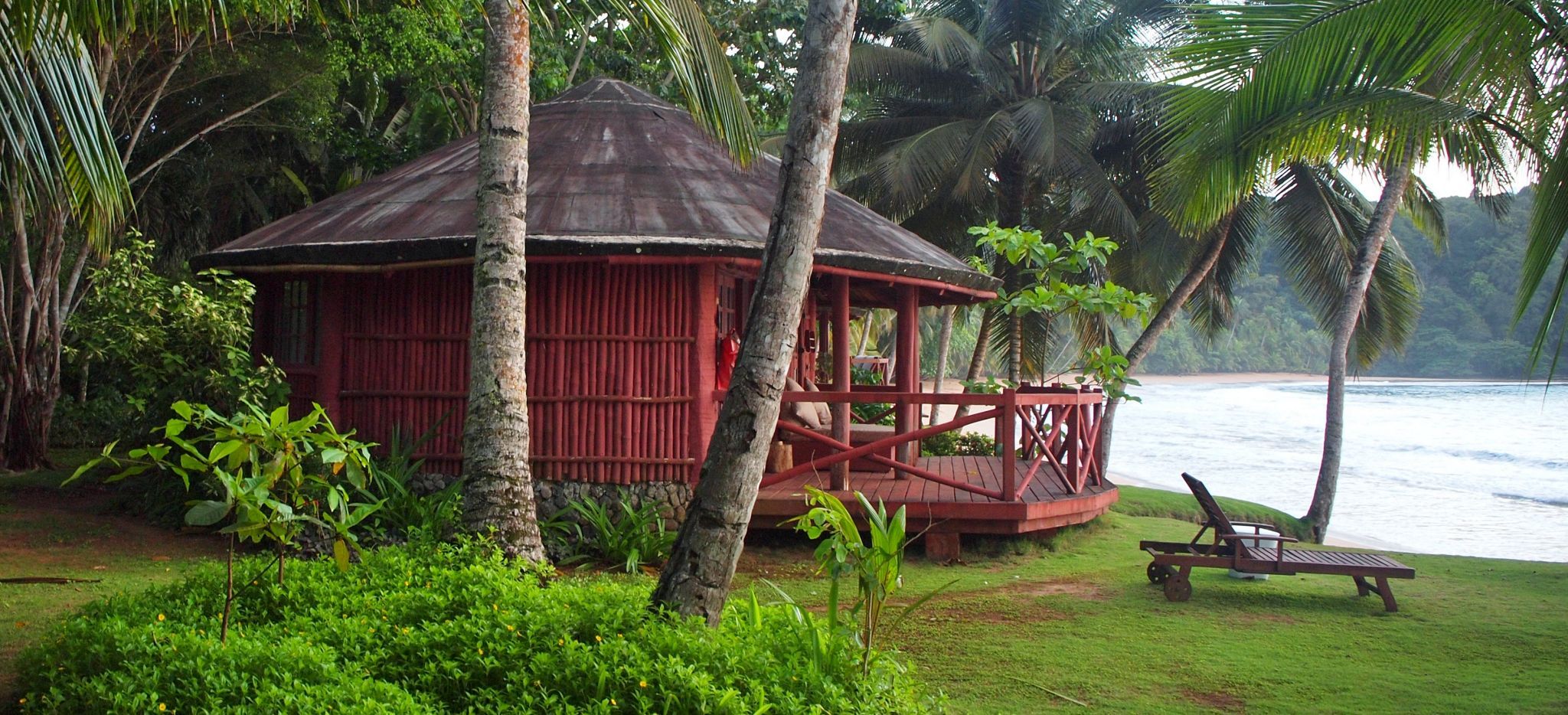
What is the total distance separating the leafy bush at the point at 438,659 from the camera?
4.05 m

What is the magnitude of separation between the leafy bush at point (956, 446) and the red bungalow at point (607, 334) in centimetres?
697

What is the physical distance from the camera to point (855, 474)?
11188 millimetres

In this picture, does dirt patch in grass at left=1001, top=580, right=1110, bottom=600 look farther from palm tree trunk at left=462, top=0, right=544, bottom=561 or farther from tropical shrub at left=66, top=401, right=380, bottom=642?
tropical shrub at left=66, top=401, right=380, bottom=642

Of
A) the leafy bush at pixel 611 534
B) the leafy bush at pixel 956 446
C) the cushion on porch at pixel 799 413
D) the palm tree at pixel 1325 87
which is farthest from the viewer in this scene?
the leafy bush at pixel 956 446

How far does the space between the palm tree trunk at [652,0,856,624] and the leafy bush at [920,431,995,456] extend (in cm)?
1262

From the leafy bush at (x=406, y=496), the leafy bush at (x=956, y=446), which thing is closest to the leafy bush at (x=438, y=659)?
the leafy bush at (x=406, y=496)

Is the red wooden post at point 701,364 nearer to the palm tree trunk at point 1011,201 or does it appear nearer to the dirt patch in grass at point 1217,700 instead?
the dirt patch in grass at point 1217,700

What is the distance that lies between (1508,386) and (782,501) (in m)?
69.3

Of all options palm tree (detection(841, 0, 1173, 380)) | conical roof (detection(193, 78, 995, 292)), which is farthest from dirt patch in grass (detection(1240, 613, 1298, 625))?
palm tree (detection(841, 0, 1173, 380))

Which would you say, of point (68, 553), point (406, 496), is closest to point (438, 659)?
point (406, 496)

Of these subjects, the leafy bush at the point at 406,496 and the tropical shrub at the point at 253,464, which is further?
the leafy bush at the point at 406,496

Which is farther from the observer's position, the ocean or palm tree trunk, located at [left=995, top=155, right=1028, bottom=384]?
the ocean

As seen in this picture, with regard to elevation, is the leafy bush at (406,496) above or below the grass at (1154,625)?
above

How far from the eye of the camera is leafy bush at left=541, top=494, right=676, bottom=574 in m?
8.89
